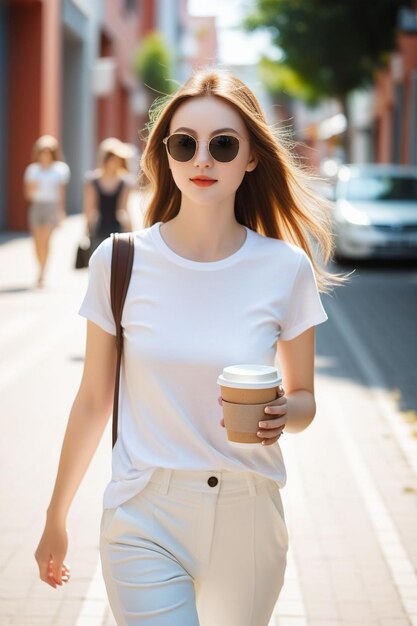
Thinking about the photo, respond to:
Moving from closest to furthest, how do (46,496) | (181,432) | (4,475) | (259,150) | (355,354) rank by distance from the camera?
1. (181,432)
2. (259,150)
3. (46,496)
4. (4,475)
5. (355,354)

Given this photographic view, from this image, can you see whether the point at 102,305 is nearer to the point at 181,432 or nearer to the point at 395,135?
the point at 181,432

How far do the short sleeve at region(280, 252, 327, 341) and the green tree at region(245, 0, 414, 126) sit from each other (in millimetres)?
27734

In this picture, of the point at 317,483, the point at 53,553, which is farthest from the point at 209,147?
the point at 317,483

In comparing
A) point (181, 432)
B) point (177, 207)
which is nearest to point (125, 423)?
point (181, 432)

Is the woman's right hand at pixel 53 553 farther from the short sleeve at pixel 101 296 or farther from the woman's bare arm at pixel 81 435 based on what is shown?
the short sleeve at pixel 101 296

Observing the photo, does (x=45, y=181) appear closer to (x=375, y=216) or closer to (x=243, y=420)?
(x=375, y=216)

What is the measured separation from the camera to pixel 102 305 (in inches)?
107

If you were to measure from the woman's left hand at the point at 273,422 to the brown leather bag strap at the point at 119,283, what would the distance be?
0.44 m

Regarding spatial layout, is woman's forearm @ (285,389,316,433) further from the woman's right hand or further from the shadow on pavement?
the shadow on pavement

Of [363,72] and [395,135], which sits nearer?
[363,72]

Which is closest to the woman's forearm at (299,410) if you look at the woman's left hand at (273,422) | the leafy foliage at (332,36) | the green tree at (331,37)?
the woman's left hand at (273,422)

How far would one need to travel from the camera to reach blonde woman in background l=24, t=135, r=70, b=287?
1529 centimetres

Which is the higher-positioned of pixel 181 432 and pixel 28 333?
pixel 181 432

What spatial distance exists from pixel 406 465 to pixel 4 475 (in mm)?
2339
